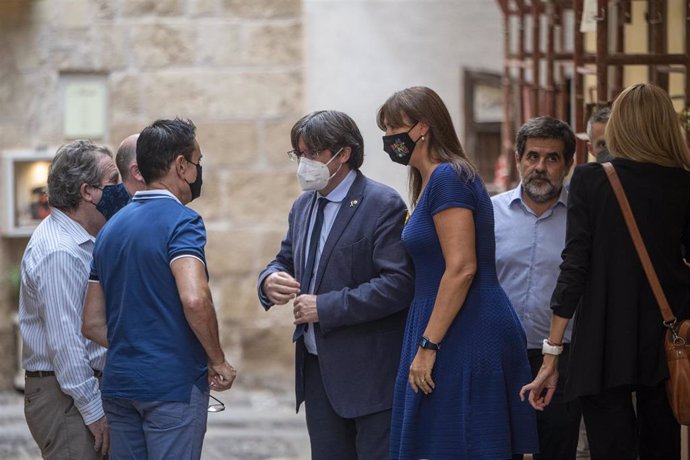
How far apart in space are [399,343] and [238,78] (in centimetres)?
524

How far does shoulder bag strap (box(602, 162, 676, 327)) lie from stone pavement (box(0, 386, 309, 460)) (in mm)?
3929

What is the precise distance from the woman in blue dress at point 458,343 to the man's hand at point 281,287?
514 mm

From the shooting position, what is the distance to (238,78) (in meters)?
9.80

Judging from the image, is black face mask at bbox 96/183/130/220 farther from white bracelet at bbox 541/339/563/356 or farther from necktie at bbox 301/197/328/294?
white bracelet at bbox 541/339/563/356

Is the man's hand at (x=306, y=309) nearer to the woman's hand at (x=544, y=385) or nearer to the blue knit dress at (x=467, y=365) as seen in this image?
the blue knit dress at (x=467, y=365)

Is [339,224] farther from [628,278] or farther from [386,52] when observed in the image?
[386,52]

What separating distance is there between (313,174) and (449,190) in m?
0.66

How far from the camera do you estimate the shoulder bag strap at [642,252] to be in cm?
427

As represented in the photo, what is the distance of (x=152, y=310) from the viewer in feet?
14.4

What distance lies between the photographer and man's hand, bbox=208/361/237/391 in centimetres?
450

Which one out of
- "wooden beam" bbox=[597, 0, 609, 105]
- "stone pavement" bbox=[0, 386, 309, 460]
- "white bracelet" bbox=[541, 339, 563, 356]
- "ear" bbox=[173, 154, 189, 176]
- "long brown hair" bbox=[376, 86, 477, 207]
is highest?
"wooden beam" bbox=[597, 0, 609, 105]

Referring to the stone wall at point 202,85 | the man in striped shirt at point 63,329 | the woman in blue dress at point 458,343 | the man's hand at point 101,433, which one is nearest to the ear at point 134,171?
the man in striped shirt at point 63,329

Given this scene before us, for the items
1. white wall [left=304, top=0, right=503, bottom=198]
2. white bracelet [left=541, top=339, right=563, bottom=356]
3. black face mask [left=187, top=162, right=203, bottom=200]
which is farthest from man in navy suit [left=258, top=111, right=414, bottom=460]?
white wall [left=304, top=0, right=503, bottom=198]

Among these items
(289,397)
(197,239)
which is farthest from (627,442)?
(289,397)
